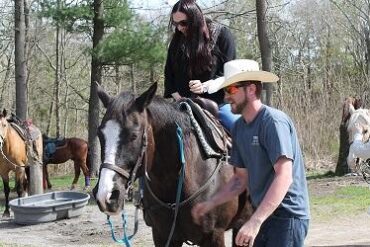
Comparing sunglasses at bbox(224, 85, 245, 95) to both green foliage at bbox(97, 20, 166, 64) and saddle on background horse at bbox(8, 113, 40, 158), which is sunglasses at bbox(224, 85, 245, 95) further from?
green foliage at bbox(97, 20, 166, 64)

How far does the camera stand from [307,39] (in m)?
32.2

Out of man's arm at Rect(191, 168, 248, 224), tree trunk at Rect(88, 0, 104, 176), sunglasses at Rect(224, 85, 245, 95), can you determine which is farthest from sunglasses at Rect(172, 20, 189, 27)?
tree trunk at Rect(88, 0, 104, 176)

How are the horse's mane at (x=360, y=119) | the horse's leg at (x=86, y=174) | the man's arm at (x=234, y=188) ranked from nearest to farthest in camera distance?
the man's arm at (x=234, y=188) < the horse's mane at (x=360, y=119) < the horse's leg at (x=86, y=174)

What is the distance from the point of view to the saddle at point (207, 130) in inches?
187

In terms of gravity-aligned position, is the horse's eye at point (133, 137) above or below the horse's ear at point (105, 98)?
below

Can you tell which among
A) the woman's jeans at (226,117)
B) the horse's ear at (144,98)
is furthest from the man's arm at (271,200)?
the woman's jeans at (226,117)

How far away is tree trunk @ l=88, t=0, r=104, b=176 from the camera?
17000 millimetres

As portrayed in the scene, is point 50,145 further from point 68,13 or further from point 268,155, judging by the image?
point 268,155

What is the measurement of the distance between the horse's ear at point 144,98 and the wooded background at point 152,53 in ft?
11.4

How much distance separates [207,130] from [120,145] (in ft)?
3.63

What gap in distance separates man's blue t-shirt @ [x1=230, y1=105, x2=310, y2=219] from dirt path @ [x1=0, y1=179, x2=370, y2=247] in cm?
476

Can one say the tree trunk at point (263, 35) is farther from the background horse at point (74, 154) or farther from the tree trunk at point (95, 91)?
the background horse at point (74, 154)

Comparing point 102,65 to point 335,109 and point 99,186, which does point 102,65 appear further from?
point 99,186

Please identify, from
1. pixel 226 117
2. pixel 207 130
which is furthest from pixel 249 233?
pixel 226 117
